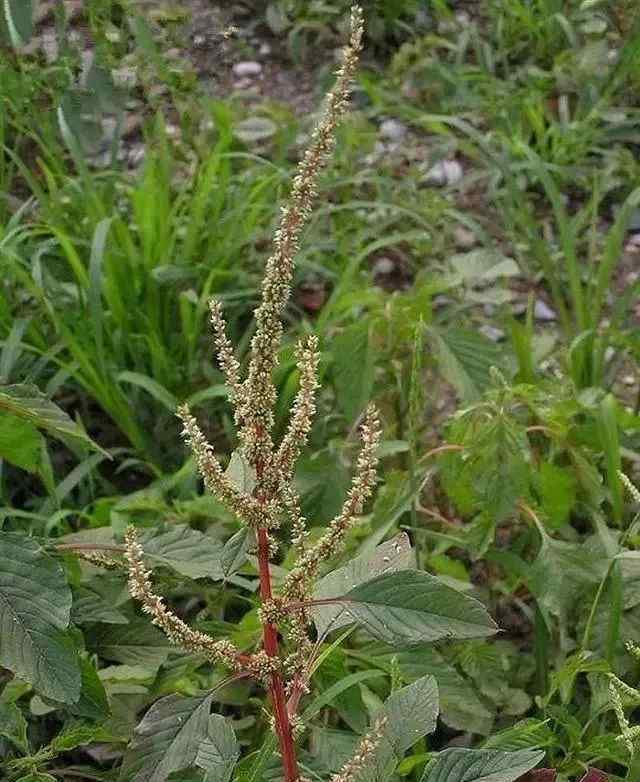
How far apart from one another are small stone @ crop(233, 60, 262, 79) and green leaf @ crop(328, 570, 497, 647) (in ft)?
8.21

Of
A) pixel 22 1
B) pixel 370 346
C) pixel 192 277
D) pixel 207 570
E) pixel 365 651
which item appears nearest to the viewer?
pixel 207 570

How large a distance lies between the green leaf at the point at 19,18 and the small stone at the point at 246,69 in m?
1.02

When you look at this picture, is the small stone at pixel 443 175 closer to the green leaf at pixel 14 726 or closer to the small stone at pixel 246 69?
the small stone at pixel 246 69

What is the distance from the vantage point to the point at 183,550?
139 cm

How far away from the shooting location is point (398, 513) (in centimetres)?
164

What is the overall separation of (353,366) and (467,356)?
0.59 ft

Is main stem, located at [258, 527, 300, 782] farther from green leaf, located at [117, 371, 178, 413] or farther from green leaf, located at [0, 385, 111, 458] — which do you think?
green leaf, located at [117, 371, 178, 413]

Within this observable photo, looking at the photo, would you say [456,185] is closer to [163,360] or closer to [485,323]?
[485,323]

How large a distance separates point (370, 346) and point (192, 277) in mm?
624

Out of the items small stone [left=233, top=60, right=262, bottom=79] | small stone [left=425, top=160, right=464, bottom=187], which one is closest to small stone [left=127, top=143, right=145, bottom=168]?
small stone [left=233, top=60, right=262, bottom=79]

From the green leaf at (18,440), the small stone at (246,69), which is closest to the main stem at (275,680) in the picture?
the green leaf at (18,440)

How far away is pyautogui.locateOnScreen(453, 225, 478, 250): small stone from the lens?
2.85 metres

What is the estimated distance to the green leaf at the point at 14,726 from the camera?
4.10 ft

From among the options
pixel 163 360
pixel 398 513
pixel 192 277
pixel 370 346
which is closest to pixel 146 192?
pixel 192 277
